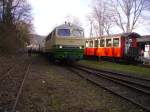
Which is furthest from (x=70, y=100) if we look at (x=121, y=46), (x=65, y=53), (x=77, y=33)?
(x=121, y=46)

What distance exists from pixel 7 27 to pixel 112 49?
23.7 metres

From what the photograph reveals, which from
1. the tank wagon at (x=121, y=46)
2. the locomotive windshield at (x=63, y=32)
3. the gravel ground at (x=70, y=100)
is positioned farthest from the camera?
the tank wagon at (x=121, y=46)

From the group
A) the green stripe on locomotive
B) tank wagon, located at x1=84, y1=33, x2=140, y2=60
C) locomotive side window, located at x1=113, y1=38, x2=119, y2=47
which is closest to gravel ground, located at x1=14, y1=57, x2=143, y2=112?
the green stripe on locomotive

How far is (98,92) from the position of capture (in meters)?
12.3

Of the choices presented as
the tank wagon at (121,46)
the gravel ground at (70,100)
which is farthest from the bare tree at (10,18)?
the gravel ground at (70,100)

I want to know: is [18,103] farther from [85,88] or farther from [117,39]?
[117,39]

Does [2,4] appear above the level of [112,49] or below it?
above

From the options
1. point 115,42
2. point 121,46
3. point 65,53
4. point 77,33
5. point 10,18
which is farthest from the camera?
point 10,18

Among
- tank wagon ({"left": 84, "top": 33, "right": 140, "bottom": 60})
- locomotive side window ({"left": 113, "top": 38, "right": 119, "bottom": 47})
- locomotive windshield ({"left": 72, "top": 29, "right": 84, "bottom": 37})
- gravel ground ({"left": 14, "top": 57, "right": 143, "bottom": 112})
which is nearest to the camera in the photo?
gravel ground ({"left": 14, "top": 57, "right": 143, "bottom": 112})

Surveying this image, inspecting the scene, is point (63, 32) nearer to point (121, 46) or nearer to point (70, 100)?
point (121, 46)

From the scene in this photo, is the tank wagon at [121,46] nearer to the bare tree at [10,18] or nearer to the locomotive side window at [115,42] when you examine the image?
the locomotive side window at [115,42]

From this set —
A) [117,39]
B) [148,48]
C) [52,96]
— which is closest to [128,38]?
[117,39]

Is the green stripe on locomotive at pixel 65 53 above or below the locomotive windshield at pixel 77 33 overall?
below

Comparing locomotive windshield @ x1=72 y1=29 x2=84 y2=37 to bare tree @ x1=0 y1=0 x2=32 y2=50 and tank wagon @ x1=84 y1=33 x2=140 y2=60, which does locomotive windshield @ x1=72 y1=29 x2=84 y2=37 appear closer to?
tank wagon @ x1=84 y1=33 x2=140 y2=60
